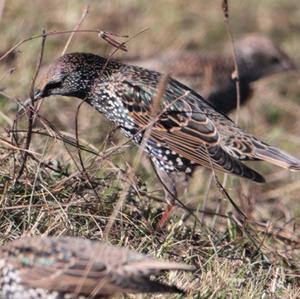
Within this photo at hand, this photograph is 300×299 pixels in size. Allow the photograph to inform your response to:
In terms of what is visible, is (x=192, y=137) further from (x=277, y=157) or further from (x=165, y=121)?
(x=277, y=157)

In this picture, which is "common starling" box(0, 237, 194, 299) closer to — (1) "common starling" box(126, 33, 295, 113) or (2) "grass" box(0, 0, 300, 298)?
(2) "grass" box(0, 0, 300, 298)

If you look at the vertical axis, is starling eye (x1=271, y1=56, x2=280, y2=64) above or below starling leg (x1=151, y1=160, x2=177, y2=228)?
above

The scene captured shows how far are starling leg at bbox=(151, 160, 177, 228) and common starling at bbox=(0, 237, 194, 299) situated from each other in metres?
1.51

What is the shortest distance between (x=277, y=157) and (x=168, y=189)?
0.75 meters

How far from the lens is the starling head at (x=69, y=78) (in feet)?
23.5

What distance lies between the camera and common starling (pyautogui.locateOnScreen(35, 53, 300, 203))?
7070 millimetres

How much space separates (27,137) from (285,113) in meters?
5.18

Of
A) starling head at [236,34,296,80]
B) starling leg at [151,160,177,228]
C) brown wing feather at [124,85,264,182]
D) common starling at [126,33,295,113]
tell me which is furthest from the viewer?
starling head at [236,34,296,80]

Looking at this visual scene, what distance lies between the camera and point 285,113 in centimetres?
1113

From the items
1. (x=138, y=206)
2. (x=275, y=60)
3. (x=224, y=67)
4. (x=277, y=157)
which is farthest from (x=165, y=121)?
(x=275, y=60)

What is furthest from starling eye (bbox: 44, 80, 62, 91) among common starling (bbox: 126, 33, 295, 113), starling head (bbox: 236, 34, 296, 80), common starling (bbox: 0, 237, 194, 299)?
starling head (bbox: 236, 34, 296, 80)

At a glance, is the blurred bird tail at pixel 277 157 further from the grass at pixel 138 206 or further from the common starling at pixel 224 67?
the common starling at pixel 224 67

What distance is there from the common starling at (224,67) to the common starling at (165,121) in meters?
2.08

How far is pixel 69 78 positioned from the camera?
717 cm
